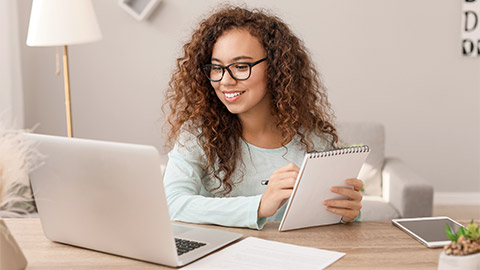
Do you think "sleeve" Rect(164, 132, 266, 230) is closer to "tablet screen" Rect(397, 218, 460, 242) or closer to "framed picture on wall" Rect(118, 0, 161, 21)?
"tablet screen" Rect(397, 218, 460, 242)

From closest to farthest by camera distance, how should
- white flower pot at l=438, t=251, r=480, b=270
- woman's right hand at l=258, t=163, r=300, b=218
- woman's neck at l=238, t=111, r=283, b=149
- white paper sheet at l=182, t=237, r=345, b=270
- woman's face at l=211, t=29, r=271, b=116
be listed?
white flower pot at l=438, t=251, r=480, b=270, white paper sheet at l=182, t=237, r=345, b=270, woman's right hand at l=258, t=163, r=300, b=218, woman's face at l=211, t=29, r=271, b=116, woman's neck at l=238, t=111, r=283, b=149

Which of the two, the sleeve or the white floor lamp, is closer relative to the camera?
the sleeve

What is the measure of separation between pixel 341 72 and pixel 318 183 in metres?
2.87

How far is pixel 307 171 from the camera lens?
4.49ft

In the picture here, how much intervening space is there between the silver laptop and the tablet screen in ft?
1.46

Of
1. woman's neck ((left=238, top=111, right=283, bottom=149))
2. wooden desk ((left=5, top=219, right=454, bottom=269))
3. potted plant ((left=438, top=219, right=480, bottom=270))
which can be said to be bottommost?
wooden desk ((left=5, top=219, right=454, bottom=269))

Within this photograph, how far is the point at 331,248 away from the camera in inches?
52.5

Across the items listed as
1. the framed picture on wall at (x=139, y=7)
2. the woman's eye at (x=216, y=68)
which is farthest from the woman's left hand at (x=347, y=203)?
the framed picture on wall at (x=139, y=7)

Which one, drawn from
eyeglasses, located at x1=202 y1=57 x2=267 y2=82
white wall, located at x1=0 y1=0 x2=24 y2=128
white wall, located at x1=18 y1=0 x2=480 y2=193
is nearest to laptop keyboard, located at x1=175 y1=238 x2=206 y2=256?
eyeglasses, located at x1=202 y1=57 x2=267 y2=82

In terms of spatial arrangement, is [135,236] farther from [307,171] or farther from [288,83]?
[288,83]

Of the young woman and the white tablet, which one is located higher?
the young woman

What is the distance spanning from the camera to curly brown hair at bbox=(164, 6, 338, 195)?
1815 mm

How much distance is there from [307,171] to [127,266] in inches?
17.7

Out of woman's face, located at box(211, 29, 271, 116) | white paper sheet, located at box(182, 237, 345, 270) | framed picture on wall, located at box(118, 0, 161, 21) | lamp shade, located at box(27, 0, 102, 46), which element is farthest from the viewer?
framed picture on wall, located at box(118, 0, 161, 21)
